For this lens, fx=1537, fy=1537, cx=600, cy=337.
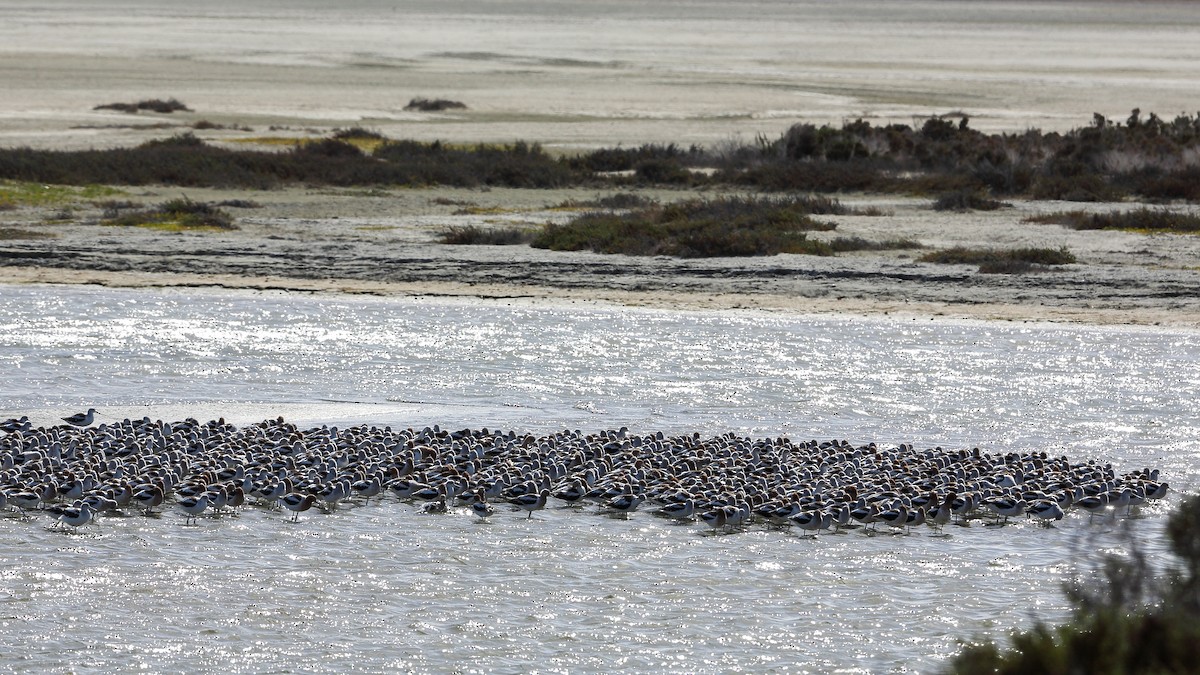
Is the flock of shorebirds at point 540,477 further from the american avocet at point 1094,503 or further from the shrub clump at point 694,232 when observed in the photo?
the shrub clump at point 694,232

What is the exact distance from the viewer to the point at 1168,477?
12.7 meters

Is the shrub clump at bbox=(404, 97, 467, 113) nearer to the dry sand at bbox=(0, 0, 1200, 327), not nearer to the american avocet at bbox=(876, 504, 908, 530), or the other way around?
the dry sand at bbox=(0, 0, 1200, 327)

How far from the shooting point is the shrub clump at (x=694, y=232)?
24.4 meters

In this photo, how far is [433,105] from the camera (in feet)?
190

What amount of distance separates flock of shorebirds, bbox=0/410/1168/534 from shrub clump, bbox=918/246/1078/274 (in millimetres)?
10045

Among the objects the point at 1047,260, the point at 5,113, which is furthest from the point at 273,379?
the point at 5,113

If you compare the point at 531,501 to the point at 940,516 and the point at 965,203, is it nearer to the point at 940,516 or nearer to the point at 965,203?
the point at 940,516

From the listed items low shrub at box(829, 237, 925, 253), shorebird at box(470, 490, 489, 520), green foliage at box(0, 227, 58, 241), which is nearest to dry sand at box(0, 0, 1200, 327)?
green foliage at box(0, 227, 58, 241)

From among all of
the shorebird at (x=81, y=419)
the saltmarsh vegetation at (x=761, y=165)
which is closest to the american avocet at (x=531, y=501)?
the shorebird at (x=81, y=419)

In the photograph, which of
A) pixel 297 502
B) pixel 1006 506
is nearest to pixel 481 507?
pixel 297 502

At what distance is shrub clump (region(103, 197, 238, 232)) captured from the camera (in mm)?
26789

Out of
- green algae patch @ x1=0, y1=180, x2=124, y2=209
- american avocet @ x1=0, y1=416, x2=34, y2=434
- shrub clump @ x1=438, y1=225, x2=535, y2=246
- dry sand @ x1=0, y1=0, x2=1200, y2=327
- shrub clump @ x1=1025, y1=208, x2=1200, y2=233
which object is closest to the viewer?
american avocet @ x1=0, y1=416, x2=34, y2=434

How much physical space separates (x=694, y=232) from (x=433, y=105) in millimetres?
34168

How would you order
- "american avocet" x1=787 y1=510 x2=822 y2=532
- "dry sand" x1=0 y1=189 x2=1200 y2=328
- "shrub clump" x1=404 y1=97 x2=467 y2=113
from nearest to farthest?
"american avocet" x1=787 y1=510 x2=822 y2=532
"dry sand" x1=0 y1=189 x2=1200 y2=328
"shrub clump" x1=404 y1=97 x2=467 y2=113
